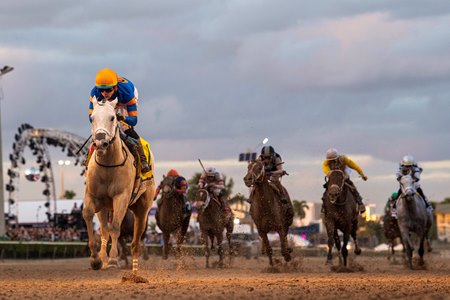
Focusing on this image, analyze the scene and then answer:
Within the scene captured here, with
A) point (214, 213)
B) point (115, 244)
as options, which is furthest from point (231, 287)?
point (214, 213)

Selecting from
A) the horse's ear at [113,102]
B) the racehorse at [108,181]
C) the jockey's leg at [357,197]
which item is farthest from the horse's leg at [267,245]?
the horse's ear at [113,102]

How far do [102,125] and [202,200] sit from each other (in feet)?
55.3

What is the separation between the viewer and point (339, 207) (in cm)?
2705

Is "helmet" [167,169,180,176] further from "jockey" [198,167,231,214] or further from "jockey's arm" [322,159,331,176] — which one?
"jockey's arm" [322,159,331,176]

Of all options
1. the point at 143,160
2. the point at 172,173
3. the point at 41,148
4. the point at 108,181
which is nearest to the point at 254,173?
the point at 143,160

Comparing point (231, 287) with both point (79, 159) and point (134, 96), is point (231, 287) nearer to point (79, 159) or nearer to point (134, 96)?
point (134, 96)

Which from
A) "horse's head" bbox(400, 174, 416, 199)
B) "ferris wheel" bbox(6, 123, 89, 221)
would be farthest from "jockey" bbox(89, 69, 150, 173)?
"ferris wheel" bbox(6, 123, 89, 221)

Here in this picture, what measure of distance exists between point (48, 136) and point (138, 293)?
61.0 metres

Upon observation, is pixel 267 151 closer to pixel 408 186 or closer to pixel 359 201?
pixel 359 201

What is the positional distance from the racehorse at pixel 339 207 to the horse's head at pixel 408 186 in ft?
4.82

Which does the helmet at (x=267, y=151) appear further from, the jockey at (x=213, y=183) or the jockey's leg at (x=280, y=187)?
the jockey at (x=213, y=183)

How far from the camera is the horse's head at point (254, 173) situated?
82.3ft

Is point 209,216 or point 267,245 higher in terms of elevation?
point 209,216

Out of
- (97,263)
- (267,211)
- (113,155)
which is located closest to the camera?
(97,263)
